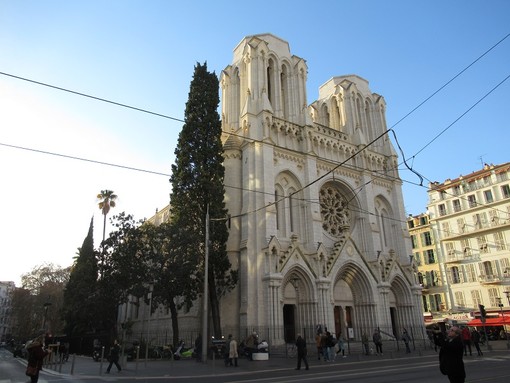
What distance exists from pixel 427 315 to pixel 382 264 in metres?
23.0

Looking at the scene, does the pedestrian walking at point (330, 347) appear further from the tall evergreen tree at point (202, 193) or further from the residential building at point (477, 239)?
the residential building at point (477, 239)

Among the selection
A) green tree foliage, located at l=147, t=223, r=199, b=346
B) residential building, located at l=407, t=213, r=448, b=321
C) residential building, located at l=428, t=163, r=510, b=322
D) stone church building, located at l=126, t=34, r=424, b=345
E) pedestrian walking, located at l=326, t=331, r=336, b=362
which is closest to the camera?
pedestrian walking, located at l=326, t=331, r=336, b=362

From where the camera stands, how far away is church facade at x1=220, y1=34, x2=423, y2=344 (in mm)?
27016

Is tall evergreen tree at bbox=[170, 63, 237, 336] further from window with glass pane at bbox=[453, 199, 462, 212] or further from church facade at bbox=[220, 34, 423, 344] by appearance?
window with glass pane at bbox=[453, 199, 462, 212]

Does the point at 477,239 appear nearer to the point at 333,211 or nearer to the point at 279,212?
the point at 333,211

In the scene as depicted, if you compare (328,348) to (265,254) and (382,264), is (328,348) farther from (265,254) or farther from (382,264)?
(382,264)

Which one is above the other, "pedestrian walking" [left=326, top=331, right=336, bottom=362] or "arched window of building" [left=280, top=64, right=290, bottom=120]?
"arched window of building" [left=280, top=64, right=290, bottom=120]

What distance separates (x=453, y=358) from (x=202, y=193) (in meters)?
21.0

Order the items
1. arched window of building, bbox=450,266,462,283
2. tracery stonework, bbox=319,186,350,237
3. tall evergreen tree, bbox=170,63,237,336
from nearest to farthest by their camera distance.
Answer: tall evergreen tree, bbox=170,63,237,336 < tracery stonework, bbox=319,186,350,237 < arched window of building, bbox=450,266,462,283

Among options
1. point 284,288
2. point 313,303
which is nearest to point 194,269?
point 284,288

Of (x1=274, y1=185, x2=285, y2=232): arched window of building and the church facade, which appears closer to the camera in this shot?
the church facade

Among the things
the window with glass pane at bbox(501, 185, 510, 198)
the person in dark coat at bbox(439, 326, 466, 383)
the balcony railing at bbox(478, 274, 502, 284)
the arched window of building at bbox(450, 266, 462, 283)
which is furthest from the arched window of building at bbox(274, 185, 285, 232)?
the window with glass pane at bbox(501, 185, 510, 198)

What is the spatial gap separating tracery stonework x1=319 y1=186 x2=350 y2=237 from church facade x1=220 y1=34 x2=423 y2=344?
102mm

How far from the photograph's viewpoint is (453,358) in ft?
22.7
